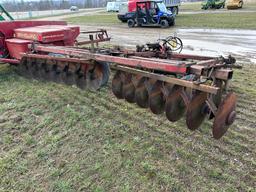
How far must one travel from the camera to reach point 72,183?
2727 mm

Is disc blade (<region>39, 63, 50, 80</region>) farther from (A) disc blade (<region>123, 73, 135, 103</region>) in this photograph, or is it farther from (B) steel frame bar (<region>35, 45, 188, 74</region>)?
(A) disc blade (<region>123, 73, 135, 103</region>)

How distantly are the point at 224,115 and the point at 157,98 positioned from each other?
0.87 meters

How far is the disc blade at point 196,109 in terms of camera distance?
2705mm

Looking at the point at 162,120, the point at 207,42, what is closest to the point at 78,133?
the point at 162,120

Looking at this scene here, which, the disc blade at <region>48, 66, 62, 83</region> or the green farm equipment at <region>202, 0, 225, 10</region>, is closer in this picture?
the disc blade at <region>48, 66, 62, 83</region>

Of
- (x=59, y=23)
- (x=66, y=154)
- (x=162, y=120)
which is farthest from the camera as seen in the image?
(x=59, y=23)

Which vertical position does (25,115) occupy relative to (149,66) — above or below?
below

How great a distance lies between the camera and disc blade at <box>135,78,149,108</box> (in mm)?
3352

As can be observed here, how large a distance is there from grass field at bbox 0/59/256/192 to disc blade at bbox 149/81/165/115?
0.44 metres

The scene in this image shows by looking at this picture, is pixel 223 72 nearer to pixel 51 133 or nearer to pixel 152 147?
pixel 152 147

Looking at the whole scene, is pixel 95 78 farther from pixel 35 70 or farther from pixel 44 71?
pixel 35 70

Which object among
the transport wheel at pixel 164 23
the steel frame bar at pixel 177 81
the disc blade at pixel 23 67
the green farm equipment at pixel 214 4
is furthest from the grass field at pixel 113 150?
the green farm equipment at pixel 214 4

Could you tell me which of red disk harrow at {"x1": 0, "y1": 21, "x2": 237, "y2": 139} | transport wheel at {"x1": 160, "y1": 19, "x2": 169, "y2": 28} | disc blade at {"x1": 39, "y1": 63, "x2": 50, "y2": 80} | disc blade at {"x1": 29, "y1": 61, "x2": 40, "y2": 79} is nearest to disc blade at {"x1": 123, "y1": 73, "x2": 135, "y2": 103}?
red disk harrow at {"x1": 0, "y1": 21, "x2": 237, "y2": 139}

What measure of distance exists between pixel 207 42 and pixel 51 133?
8879 mm
